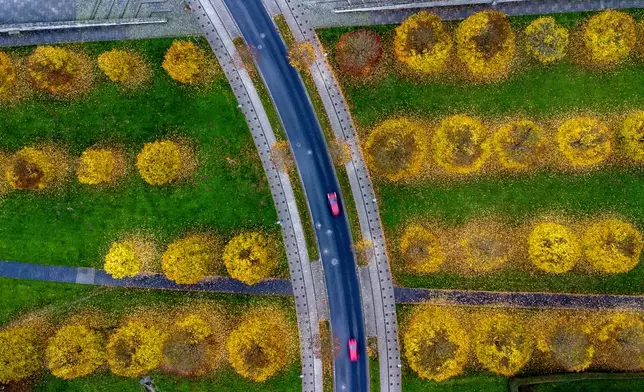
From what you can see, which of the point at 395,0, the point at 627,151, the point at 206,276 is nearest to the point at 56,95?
the point at 206,276

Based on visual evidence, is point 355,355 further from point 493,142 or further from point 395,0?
point 395,0

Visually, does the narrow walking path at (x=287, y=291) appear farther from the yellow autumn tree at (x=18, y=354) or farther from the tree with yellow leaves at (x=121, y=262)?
the yellow autumn tree at (x=18, y=354)

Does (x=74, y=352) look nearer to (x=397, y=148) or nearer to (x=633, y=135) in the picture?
(x=397, y=148)

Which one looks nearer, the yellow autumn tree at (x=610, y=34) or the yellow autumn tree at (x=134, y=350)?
the yellow autumn tree at (x=610, y=34)

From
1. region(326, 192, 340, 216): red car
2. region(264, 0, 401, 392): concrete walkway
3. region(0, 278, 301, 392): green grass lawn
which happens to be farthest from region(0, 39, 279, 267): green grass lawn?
region(264, 0, 401, 392): concrete walkway

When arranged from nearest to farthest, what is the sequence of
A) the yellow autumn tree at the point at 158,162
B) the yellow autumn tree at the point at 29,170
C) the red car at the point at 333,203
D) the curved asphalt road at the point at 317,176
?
the yellow autumn tree at the point at 158,162 → the yellow autumn tree at the point at 29,170 → the red car at the point at 333,203 → the curved asphalt road at the point at 317,176

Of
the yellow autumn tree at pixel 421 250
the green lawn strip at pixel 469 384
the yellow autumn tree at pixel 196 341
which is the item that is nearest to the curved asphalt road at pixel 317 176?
the yellow autumn tree at pixel 421 250

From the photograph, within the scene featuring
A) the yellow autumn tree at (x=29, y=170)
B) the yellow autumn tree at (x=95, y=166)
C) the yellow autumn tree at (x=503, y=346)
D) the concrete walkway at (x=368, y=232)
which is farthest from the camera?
the concrete walkway at (x=368, y=232)

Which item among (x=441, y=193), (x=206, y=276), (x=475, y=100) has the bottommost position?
(x=206, y=276)
